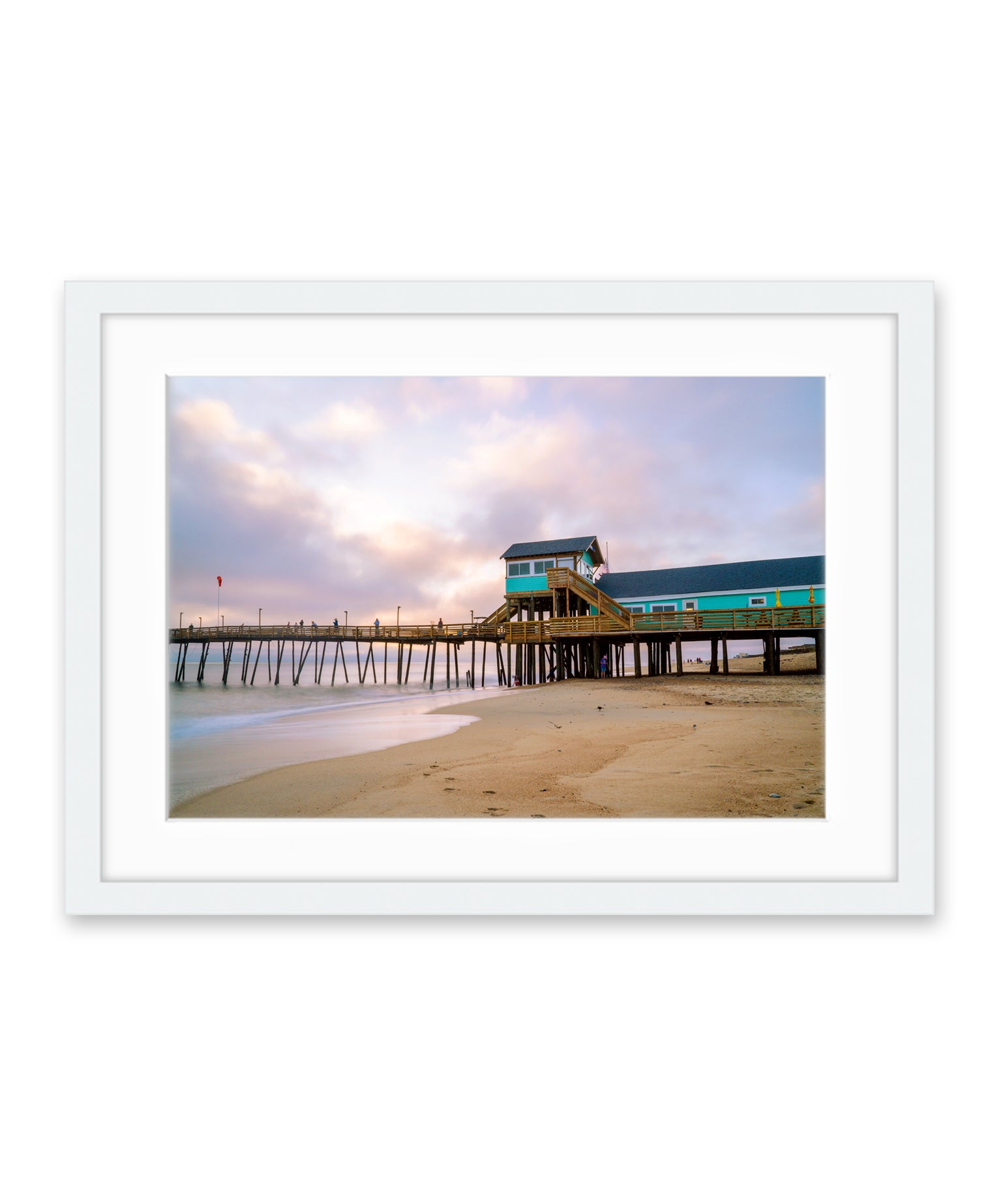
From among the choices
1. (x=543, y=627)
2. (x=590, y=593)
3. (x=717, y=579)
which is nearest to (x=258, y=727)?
(x=717, y=579)

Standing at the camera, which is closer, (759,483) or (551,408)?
(551,408)

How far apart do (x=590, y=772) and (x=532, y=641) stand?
560cm

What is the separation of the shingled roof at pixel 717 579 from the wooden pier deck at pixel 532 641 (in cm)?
28

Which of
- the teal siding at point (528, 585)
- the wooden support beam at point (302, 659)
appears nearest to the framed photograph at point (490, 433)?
the teal siding at point (528, 585)

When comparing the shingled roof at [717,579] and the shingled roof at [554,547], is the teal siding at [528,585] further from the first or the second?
the shingled roof at [717,579]

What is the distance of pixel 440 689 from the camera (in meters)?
9.16

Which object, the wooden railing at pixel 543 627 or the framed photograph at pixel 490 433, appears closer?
the framed photograph at pixel 490 433

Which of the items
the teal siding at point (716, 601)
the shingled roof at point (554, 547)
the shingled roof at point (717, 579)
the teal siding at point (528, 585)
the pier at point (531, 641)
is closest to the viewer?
the shingled roof at point (717, 579)

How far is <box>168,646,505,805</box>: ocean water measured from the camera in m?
2.32

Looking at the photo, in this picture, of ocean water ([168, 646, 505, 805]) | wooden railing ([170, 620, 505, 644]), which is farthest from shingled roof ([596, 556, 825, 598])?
ocean water ([168, 646, 505, 805])

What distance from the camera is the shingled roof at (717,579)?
3.07m
